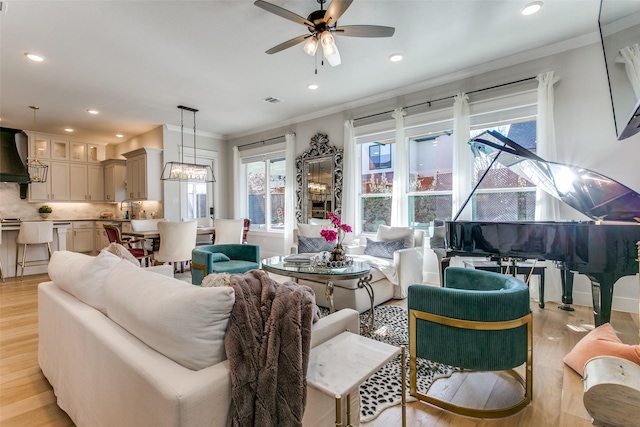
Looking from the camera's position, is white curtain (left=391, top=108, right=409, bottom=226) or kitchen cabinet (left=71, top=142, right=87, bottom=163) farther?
kitchen cabinet (left=71, top=142, right=87, bottom=163)

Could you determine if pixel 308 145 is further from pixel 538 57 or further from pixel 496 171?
pixel 538 57

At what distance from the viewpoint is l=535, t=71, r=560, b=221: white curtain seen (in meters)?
3.41

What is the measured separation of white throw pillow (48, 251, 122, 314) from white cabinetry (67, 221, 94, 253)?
6.46m

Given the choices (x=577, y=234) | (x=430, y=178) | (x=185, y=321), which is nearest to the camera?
(x=185, y=321)

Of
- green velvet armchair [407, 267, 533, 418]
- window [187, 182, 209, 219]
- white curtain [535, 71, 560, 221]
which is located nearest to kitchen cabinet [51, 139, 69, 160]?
window [187, 182, 209, 219]

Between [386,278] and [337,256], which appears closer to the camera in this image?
[337,256]

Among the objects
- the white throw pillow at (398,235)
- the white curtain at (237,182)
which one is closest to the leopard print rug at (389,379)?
the white throw pillow at (398,235)

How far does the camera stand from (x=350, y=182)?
202 inches

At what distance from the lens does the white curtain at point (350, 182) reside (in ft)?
16.8

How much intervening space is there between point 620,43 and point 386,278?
9.19 feet

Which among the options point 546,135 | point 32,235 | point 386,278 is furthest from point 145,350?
point 32,235

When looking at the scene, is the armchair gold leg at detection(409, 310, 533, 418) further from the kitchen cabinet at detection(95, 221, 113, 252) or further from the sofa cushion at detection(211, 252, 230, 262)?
the kitchen cabinet at detection(95, 221, 113, 252)

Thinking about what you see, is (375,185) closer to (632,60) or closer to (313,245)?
(313,245)

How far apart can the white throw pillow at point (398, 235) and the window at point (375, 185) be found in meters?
0.75
